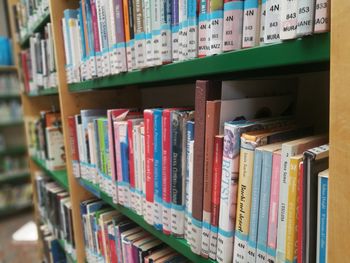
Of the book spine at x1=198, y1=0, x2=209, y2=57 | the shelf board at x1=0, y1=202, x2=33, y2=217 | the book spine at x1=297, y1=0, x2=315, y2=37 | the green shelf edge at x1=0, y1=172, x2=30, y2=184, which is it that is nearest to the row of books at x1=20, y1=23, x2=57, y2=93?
the book spine at x1=198, y1=0, x2=209, y2=57

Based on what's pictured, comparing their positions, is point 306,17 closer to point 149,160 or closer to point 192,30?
point 192,30

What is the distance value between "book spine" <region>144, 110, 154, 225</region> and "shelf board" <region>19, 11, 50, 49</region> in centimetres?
82

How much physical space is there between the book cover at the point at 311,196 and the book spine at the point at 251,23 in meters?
0.20

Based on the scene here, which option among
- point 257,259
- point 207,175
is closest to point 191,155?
point 207,175

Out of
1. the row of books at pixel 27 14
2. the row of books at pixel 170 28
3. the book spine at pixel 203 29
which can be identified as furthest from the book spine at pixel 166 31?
the row of books at pixel 27 14

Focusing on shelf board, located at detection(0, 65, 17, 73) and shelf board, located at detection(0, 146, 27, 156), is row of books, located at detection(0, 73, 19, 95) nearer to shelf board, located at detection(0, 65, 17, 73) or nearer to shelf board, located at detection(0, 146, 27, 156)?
shelf board, located at detection(0, 65, 17, 73)

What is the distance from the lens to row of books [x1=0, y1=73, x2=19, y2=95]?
3041 mm

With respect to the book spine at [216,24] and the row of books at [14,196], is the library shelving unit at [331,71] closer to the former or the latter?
the book spine at [216,24]

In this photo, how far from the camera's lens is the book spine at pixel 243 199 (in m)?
0.48

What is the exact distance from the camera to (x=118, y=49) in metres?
0.76

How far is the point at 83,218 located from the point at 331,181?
1042 mm

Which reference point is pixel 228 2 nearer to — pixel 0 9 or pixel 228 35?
pixel 228 35

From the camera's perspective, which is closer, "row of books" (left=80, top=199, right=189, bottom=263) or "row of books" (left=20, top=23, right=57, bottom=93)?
"row of books" (left=80, top=199, right=189, bottom=263)

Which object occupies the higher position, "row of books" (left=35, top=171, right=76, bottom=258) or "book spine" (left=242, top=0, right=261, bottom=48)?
"book spine" (left=242, top=0, right=261, bottom=48)
